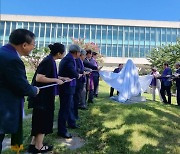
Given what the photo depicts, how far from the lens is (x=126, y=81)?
9.34 metres

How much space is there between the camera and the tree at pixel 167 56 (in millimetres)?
22719

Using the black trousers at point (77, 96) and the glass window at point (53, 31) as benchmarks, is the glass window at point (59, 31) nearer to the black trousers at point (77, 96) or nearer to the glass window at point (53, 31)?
the glass window at point (53, 31)

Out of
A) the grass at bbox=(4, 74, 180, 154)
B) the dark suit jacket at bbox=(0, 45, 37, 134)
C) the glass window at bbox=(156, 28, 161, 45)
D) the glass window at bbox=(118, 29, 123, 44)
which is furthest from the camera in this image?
the glass window at bbox=(118, 29, 123, 44)

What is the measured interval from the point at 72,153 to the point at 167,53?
72.4 ft

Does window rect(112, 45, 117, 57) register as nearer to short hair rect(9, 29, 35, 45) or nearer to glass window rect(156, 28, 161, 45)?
glass window rect(156, 28, 161, 45)

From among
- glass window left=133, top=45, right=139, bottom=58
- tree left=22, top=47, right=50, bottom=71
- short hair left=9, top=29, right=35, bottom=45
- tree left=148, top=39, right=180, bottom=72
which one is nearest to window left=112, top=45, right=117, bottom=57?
glass window left=133, top=45, right=139, bottom=58

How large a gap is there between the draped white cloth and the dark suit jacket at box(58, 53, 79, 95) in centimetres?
399

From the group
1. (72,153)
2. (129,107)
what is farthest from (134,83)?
(72,153)

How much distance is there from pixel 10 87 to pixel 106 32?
1941 inches

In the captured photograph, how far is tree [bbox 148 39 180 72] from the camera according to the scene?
22.7 m

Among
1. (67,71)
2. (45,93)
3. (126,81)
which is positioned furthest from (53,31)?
(45,93)

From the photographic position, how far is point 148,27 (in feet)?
167

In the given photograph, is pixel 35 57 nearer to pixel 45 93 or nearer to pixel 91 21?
pixel 91 21

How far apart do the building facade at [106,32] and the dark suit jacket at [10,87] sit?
4665 cm
